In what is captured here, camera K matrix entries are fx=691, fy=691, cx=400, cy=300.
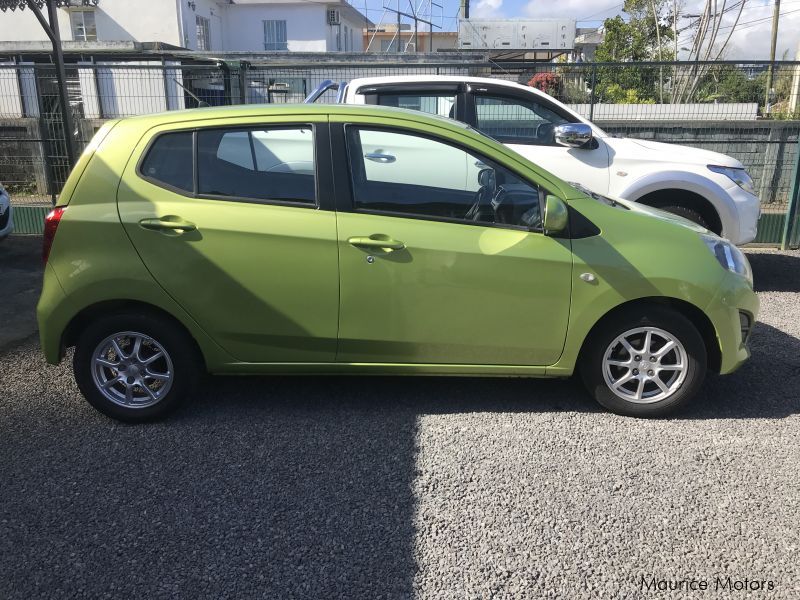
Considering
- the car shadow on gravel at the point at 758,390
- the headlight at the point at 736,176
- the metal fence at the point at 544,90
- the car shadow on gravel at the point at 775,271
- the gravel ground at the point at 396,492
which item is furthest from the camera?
the metal fence at the point at 544,90

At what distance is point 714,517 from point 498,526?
39.2 inches

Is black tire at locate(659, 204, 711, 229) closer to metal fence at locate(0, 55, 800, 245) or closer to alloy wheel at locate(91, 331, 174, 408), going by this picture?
metal fence at locate(0, 55, 800, 245)

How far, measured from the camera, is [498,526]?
309cm

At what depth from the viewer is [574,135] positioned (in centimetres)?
645

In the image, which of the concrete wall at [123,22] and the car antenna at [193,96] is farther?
the concrete wall at [123,22]

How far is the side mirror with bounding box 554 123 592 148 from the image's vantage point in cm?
644

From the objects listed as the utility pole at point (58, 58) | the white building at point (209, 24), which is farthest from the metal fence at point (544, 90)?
the white building at point (209, 24)

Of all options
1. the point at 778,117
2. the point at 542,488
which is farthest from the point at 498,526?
Answer: the point at 778,117

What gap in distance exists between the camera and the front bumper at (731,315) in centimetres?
395

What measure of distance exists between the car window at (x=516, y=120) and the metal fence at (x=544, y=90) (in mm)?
2462

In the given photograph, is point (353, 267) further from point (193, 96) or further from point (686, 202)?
point (193, 96)

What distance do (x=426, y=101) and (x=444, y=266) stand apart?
3.43 m

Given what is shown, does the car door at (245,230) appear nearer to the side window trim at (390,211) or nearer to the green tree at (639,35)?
the side window trim at (390,211)

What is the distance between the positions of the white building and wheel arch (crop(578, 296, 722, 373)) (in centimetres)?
3534
